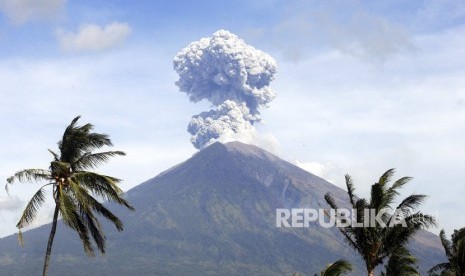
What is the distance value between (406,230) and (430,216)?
1376mm

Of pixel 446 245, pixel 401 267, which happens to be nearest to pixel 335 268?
pixel 401 267

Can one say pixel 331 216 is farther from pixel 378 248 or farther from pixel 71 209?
pixel 71 209

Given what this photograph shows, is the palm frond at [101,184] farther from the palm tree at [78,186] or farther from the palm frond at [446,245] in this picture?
the palm frond at [446,245]

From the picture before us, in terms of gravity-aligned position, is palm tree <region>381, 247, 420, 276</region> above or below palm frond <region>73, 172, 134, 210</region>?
below

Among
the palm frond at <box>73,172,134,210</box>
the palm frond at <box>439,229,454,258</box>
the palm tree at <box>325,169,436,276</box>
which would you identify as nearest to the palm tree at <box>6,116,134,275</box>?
the palm frond at <box>73,172,134,210</box>

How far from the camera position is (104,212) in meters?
31.7

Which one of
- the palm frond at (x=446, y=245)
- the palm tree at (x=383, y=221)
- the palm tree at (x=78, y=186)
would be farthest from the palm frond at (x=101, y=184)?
the palm frond at (x=446, y=245)

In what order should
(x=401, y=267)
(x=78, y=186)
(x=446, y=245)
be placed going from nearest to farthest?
(x=78, y=186), (x=401, y=267), (x=446, y=245)

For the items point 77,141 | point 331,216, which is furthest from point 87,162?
point 331,216

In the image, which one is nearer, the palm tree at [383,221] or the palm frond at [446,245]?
the palm tree at [383,221]

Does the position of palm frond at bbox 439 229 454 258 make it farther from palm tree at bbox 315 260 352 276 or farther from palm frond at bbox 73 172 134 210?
palm frond at bbox 73 172 134 210

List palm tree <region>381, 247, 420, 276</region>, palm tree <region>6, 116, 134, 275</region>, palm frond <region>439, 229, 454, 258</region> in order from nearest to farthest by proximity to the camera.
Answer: palm tree <region>6, 116, 134, 275</region> < palm tree <region>381, 247, 420, 276</region> < palm frond <region>439, 229, 454, 258</region>

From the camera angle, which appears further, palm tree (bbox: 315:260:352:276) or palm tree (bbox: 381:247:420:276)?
palm tree (bbox: 381:247:420:276)

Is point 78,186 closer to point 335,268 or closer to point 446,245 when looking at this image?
point 335,268
